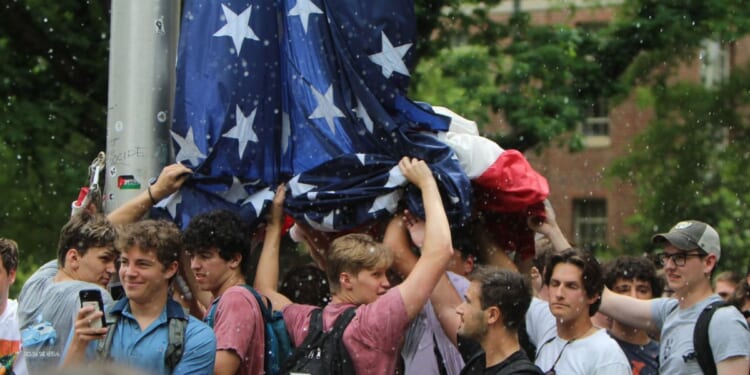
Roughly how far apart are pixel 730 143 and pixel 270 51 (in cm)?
1546

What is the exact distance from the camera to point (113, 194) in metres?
6.94

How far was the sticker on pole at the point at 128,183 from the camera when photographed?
22.5ft

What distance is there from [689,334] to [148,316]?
Result: 8.77 ft

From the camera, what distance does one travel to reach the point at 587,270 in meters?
6.75

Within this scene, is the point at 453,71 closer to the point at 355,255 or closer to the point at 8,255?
the point at 8,255

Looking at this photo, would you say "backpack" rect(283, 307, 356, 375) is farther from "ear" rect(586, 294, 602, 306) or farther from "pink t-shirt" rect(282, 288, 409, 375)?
"ear" rect(586, 294, 602, 306)

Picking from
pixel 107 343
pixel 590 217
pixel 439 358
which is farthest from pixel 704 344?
pixel 590 217

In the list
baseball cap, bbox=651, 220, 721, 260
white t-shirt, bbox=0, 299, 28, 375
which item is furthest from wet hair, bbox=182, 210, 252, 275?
baseball cap, bbox=651, 220, 721, 260

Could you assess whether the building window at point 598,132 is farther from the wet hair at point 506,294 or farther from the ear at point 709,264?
the wet hair at point 506,294

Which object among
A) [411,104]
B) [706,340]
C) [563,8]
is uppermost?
[563,8]

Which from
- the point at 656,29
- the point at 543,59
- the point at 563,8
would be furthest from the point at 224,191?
the point at 563,8

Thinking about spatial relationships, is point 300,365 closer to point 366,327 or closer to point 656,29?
point 366,327

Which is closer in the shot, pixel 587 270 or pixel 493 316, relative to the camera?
pixel 493 316

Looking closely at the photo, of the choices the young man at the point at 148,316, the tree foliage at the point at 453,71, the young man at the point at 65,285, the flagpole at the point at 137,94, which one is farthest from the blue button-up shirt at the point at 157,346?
the tree foliage at the point at 453,71
